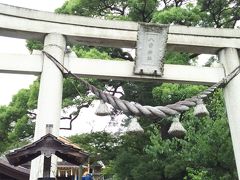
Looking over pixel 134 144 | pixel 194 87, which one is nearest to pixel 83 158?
pixel 194 87

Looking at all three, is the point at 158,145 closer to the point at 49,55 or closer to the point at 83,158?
the point at 49,55

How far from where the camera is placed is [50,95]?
6863 millimetres

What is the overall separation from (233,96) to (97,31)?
11.4ft

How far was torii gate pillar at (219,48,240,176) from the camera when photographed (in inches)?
294

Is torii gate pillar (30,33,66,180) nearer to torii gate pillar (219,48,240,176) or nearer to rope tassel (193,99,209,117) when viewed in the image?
rope tassel (193,99,209,117)

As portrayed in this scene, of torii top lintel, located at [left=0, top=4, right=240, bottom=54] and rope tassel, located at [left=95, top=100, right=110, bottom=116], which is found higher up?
torii top lintel, located at [left=0, top=4, right=240, bottom=54]

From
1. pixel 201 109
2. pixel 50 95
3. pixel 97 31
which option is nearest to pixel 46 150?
pixel 50 95

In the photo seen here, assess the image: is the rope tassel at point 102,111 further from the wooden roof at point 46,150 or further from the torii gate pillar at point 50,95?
the wooden roof at point 46,150

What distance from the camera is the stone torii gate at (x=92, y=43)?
7.05 metres

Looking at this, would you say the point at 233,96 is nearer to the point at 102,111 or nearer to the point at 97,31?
the point at 102,111

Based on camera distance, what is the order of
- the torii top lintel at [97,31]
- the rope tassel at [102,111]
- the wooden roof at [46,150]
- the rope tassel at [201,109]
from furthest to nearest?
the torii top lintel at [97,31] → the rope tassel at [201,109] → the rope tassel at [102,111] → the wooden roof at [46,150]

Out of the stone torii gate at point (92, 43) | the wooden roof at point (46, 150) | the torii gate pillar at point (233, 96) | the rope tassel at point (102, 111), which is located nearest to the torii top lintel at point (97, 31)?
the stone torii gate at point (92, 43)

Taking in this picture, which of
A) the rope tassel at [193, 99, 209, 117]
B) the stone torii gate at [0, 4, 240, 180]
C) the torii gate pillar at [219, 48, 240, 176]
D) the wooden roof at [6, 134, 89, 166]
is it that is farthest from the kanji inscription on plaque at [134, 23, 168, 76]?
the wooden roof at [6, 134, 89, 166]

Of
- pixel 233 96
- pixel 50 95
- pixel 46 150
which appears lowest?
pixel 46 150
